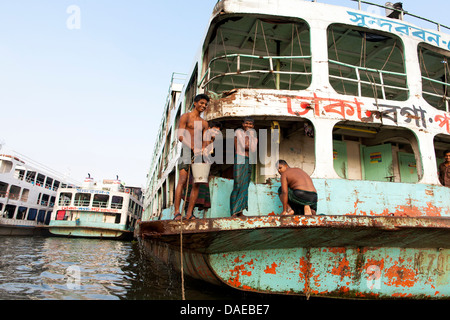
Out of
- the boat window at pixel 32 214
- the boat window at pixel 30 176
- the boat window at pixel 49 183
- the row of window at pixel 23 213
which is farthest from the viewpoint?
the boat window at pixel 49 183

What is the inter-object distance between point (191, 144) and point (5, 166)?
24.3 meters

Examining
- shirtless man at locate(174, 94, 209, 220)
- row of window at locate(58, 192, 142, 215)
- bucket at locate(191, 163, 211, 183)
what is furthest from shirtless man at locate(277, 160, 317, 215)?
row of window at locate(58, 192, 142, 215)

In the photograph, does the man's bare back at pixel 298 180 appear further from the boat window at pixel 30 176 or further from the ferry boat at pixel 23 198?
the boat window at pixel 30 176

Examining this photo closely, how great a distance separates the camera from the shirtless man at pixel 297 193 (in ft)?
12.8

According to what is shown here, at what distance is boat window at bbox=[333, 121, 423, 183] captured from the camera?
6.21m

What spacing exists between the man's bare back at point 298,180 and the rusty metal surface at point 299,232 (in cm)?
64

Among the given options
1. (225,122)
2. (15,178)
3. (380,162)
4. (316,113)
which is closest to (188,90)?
(225,122)

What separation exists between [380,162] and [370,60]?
2531 millimetres

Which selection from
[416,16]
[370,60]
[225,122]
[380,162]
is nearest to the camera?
[225,122]

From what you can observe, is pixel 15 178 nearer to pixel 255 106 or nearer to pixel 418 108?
pixel 255 106

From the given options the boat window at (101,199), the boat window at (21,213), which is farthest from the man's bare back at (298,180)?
the boat window at (21,213)

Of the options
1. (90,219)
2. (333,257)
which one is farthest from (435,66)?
(90,219)

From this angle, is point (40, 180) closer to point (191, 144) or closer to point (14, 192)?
point (14, 192)
